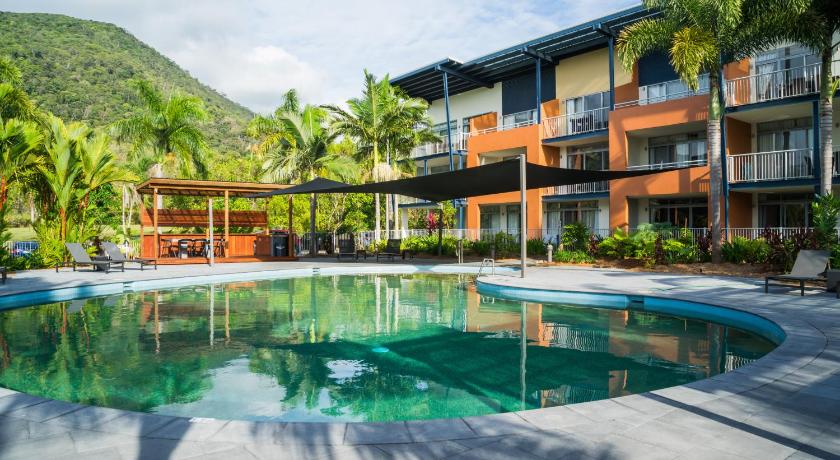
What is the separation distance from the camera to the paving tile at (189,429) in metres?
2.89

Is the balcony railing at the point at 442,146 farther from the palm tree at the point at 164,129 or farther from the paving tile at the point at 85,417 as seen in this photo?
the paving tile at the point at 85,417

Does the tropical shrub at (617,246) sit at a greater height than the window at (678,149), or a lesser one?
lesser

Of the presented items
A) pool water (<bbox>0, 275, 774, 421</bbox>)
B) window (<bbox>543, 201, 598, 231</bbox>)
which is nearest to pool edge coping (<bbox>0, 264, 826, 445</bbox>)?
pool water (<bbox>0, 275, 774, 421</bbox>)

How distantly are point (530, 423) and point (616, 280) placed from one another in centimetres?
920

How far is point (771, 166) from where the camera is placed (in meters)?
15.5

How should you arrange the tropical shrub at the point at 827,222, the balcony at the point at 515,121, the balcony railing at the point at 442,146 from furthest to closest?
the balcony railing at the point at 442,146
the balcony at the point at 515,121
the tropical shrub at the point at 827,222

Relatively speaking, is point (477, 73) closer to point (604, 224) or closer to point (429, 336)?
point (604, 224)

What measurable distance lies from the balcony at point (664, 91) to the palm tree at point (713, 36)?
4585 mm

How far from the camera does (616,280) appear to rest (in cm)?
1142

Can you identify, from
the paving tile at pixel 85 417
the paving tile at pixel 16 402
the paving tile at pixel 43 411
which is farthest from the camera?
the paving tile at pixel 16 402

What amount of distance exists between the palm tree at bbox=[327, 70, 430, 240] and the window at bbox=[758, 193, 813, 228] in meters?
13.3

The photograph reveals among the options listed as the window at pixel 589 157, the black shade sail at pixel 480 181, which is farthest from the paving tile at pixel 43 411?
the window at pixel 589 157

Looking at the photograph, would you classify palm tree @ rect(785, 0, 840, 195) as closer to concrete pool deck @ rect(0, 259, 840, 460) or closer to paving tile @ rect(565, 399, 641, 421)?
concrete pool deck @ rect(0, 259, 840, 460)

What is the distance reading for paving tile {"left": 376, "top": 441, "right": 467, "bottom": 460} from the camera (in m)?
2.63
